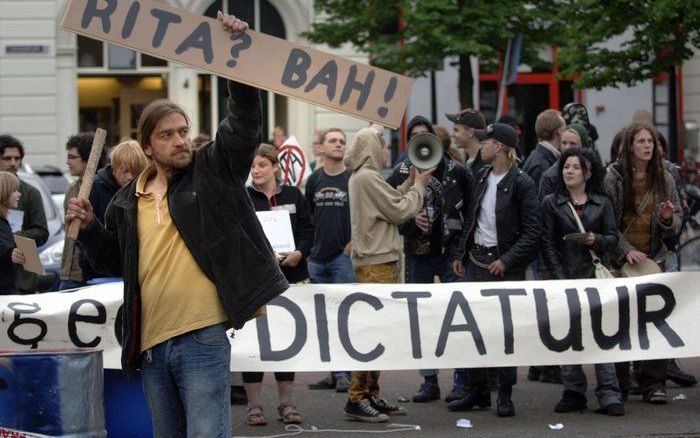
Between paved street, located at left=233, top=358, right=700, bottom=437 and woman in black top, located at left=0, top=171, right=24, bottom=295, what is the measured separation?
1789 mm

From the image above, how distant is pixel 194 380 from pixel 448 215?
15.8 feet

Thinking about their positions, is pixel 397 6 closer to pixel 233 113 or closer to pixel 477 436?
pixel 477 436

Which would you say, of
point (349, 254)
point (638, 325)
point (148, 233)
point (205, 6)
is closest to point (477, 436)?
point (638, 325)

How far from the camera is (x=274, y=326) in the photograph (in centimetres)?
852

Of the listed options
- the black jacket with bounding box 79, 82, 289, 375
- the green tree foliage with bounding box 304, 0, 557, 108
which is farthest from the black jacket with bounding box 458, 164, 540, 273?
the green tree foliage with bounding box 304, 0, 557, 108

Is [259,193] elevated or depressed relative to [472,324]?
elevated

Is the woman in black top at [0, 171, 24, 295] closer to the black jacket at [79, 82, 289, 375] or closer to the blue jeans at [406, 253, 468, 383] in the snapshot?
the blue jeans at [406, 253, 468, 383]

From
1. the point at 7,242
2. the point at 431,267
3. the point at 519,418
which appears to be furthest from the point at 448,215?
the point at 7,242

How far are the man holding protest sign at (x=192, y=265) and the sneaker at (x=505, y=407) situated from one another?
162 inches

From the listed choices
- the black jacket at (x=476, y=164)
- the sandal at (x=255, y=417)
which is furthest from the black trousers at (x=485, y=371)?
the sandal at (x=255, y=417)

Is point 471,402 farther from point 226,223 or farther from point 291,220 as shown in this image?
point 226,223

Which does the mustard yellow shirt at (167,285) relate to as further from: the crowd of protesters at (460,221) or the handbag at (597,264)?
the handbag at (597,264)

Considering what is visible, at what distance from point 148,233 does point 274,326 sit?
3351mm

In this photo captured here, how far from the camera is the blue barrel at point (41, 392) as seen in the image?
6.07 m
